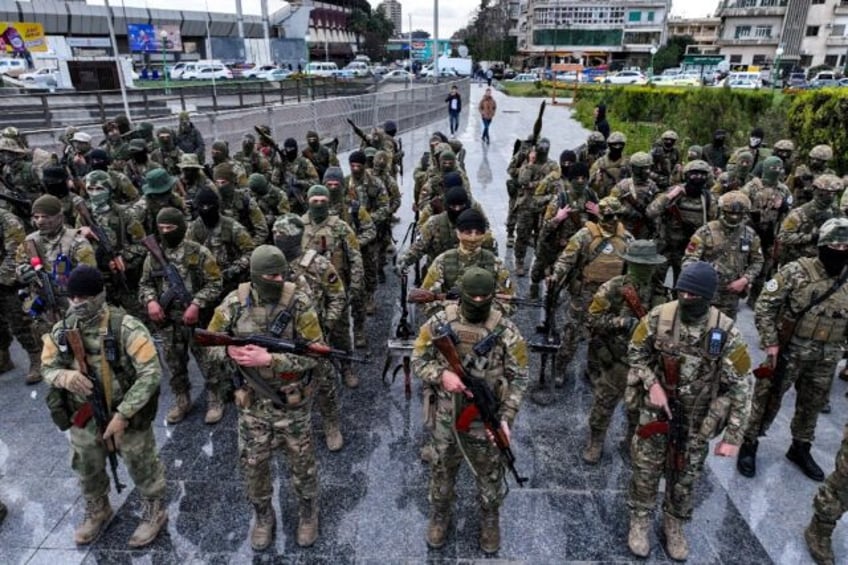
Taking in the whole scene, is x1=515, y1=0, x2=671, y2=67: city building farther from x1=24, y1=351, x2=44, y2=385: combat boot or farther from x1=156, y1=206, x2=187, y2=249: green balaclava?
x1=24, y1=351, x2=44, y2=385: combat boot

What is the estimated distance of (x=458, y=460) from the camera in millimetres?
3998

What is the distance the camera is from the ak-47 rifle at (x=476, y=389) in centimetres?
355

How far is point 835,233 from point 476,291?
3.13m

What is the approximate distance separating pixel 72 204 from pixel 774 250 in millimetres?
9184

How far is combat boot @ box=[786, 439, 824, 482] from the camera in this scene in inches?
194

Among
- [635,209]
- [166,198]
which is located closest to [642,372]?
[635,209]

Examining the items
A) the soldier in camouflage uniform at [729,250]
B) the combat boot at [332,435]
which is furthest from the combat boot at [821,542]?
the combat boot at [332,435]

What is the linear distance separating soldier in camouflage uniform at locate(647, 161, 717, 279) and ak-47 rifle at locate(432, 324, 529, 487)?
4372 mm

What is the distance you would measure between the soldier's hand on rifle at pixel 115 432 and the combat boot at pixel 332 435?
6.06 ft

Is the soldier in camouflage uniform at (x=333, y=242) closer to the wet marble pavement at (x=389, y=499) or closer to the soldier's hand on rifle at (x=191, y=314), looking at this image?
the wet marble pavement at (x=389, y=499)

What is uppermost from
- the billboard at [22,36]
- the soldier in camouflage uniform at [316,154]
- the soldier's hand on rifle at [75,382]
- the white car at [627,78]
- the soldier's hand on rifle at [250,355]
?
the billboard at [22,36]

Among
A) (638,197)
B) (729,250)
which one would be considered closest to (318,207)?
(638,197)

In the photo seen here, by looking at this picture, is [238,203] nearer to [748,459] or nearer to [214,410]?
[214,410]

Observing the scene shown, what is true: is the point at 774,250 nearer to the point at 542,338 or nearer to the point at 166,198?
the point at 542,338
